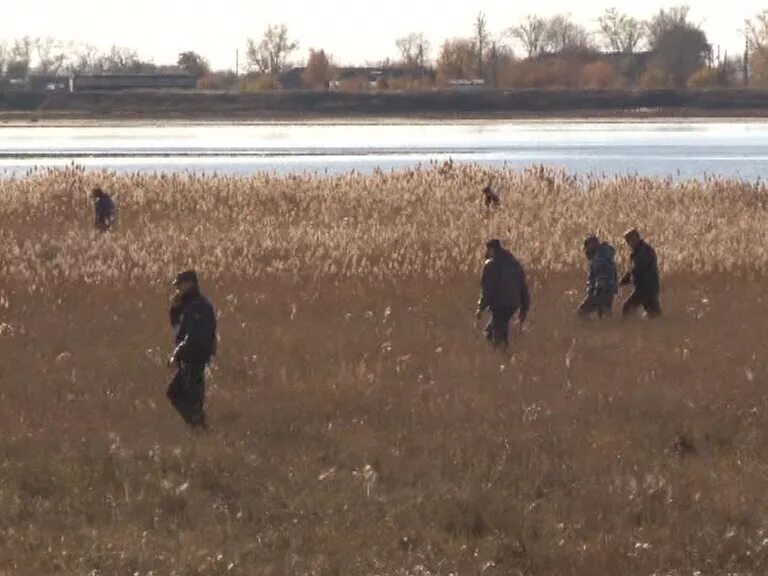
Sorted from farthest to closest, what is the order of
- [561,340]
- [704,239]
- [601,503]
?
[704,239] → [561,340] → [601,503]

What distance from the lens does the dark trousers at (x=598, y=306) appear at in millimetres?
19406

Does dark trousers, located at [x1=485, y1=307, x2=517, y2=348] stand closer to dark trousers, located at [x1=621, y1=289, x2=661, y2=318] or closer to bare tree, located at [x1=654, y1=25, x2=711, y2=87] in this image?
dark trousers, located at [x1=621, y1=289, x2=661, y2=318]

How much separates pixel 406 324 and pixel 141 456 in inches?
308

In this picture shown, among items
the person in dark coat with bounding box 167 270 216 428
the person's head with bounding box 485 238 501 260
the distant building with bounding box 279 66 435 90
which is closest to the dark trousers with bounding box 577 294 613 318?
the person's head with bounding box 485 238 501 260

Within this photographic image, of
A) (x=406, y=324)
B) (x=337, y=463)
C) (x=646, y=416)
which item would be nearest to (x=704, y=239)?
(x=406, y=324)

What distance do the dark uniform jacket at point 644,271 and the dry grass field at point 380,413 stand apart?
0.46m

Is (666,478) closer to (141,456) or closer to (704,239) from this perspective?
(141,456)

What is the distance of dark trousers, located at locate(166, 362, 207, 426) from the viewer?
1325 centimetres

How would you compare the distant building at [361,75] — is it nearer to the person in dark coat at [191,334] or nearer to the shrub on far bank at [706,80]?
the shrub on far bank at [706,80]

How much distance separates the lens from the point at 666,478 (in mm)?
11680

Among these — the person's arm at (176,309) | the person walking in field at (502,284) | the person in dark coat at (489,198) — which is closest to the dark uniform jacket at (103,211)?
the person in dark coat at (489,198)

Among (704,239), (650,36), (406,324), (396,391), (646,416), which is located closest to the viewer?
(646,416)

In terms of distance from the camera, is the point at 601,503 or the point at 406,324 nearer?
the point at 601,503

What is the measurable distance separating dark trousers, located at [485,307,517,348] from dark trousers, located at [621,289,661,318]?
100 inches
